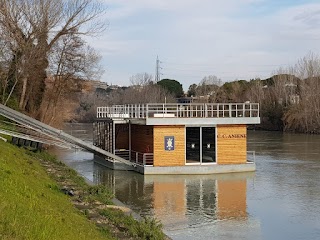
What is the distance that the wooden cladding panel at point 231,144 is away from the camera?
25.6 metres

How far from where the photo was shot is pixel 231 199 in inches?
730

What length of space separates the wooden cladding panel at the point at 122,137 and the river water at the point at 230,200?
2.31 meters

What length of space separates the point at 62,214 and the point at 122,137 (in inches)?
814

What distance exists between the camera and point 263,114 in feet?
252

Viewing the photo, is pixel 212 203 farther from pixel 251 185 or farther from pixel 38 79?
pixel 38 79

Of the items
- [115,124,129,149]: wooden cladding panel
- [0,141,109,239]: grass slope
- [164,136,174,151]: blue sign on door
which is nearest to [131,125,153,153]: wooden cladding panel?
[164,136,174,151]: blue sign on door

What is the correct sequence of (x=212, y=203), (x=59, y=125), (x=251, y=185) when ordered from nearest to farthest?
(x=212, y=203), (x=251, y=185), (x=59, y=125)

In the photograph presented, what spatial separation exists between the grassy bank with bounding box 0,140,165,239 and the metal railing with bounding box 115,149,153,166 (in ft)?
25.4

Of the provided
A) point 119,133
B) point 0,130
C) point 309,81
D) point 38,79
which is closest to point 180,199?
point 0,130

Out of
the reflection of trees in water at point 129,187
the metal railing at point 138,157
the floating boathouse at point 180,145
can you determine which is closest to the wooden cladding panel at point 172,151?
the floating boathouse at point 180,145

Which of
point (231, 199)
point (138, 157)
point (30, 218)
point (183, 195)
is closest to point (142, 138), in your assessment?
point (138, 157)

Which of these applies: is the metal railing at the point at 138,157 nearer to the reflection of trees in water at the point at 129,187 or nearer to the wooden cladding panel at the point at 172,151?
the wooden cladding panel at the point at 172,151

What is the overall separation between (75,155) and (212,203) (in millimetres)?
19981

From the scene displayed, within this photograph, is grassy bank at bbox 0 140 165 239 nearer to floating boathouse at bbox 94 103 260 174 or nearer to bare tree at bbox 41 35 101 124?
floating boathouse at bbox 94 103 260 174
